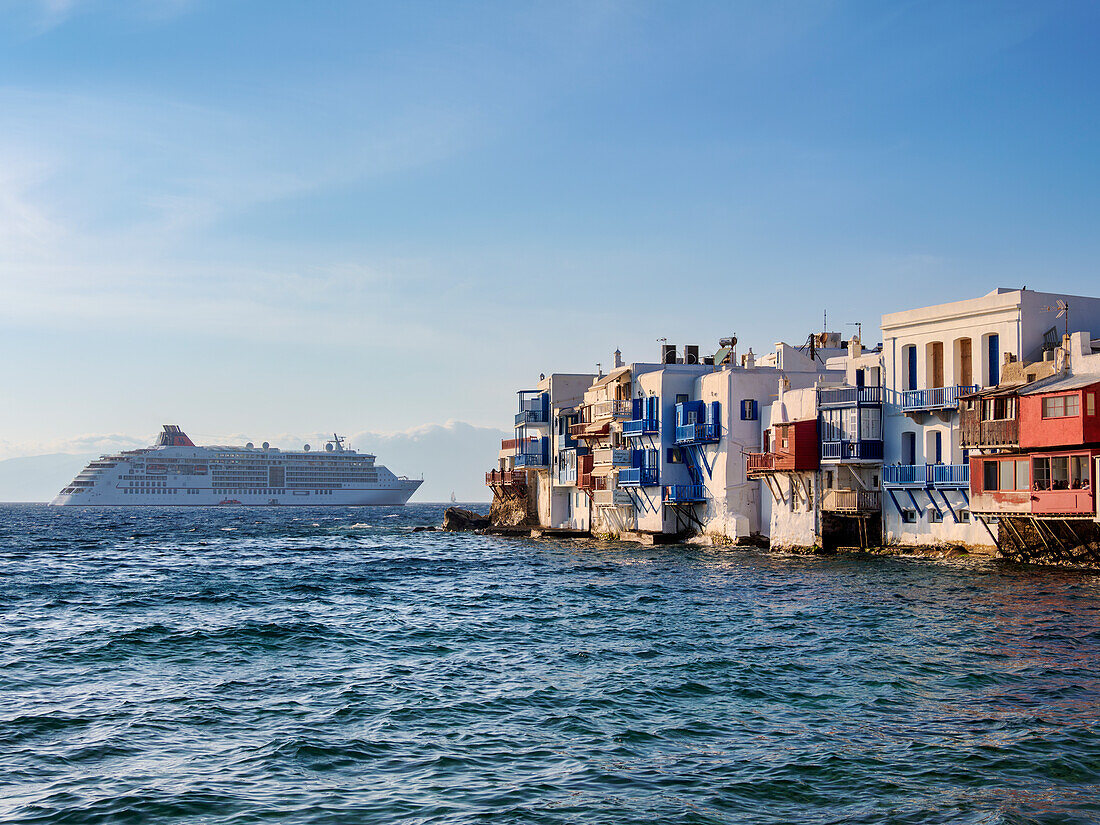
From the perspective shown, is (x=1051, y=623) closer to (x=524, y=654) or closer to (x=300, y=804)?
(x=524, y=654)

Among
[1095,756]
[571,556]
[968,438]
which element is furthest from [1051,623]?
[571,556]

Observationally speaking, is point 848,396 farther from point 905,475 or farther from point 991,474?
point 991,474

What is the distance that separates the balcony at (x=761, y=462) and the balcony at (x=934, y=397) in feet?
26.7

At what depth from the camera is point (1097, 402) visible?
4097cm

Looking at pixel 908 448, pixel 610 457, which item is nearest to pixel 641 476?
pixel 610 457

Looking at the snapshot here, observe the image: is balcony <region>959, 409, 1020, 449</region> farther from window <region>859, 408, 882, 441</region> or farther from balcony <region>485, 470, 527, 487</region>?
balcony <region>485, 470, 527, 487</region>

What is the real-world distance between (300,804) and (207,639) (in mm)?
16804

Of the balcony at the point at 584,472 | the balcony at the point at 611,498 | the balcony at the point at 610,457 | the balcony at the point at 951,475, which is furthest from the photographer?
the balcony at the point at 584,472

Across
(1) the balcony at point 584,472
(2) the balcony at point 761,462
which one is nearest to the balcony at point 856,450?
(2) the balcony at point 761,462

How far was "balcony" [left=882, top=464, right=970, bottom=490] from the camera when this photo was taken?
48375 millimetres

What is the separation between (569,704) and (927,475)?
33.9m

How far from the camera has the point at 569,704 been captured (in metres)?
21.1

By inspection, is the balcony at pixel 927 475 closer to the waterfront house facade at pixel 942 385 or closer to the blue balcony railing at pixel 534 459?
the waterfront house facade at pixel 942 385

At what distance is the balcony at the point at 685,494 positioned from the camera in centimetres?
6494
